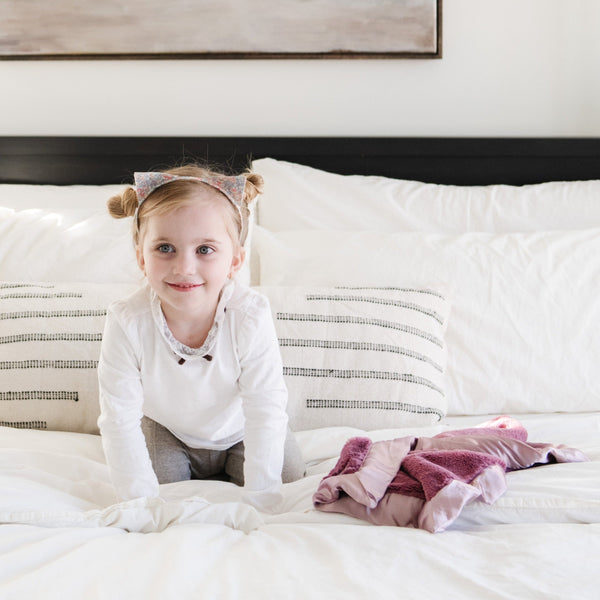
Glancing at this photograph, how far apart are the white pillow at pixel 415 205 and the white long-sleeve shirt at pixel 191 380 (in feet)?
2.34

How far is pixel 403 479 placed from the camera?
1307 millimetres

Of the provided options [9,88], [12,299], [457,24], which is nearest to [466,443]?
[12,299]

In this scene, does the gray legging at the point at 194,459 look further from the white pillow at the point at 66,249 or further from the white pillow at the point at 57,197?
the white pillow at the point at 57,197

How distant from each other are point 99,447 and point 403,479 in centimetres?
71

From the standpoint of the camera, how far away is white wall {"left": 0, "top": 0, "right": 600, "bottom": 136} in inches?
96.0

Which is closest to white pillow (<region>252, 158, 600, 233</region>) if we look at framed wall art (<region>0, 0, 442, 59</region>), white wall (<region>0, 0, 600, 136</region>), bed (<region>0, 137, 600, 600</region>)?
bed (<region>0, 137, 600, 600</region>)

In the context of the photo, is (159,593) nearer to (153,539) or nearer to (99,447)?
(153,539)

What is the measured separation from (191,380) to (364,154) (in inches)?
45.5

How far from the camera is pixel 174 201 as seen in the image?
1.42 m

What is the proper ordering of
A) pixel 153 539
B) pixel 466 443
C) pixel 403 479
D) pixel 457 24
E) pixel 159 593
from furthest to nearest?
pixel 457 24, pixel 466 443, pixel 403 479, pixel 153 539, pixel 159 593

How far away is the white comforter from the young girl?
9 centimetres

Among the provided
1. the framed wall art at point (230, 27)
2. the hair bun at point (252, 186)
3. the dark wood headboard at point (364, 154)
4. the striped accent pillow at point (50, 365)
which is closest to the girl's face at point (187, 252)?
the hair bun at point (252, 186)

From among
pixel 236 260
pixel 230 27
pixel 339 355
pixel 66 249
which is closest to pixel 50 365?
pixel 66 249

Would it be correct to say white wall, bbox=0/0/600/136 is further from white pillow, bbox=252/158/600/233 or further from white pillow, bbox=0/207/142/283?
A: white pillow, bbox=0/207/142/283
